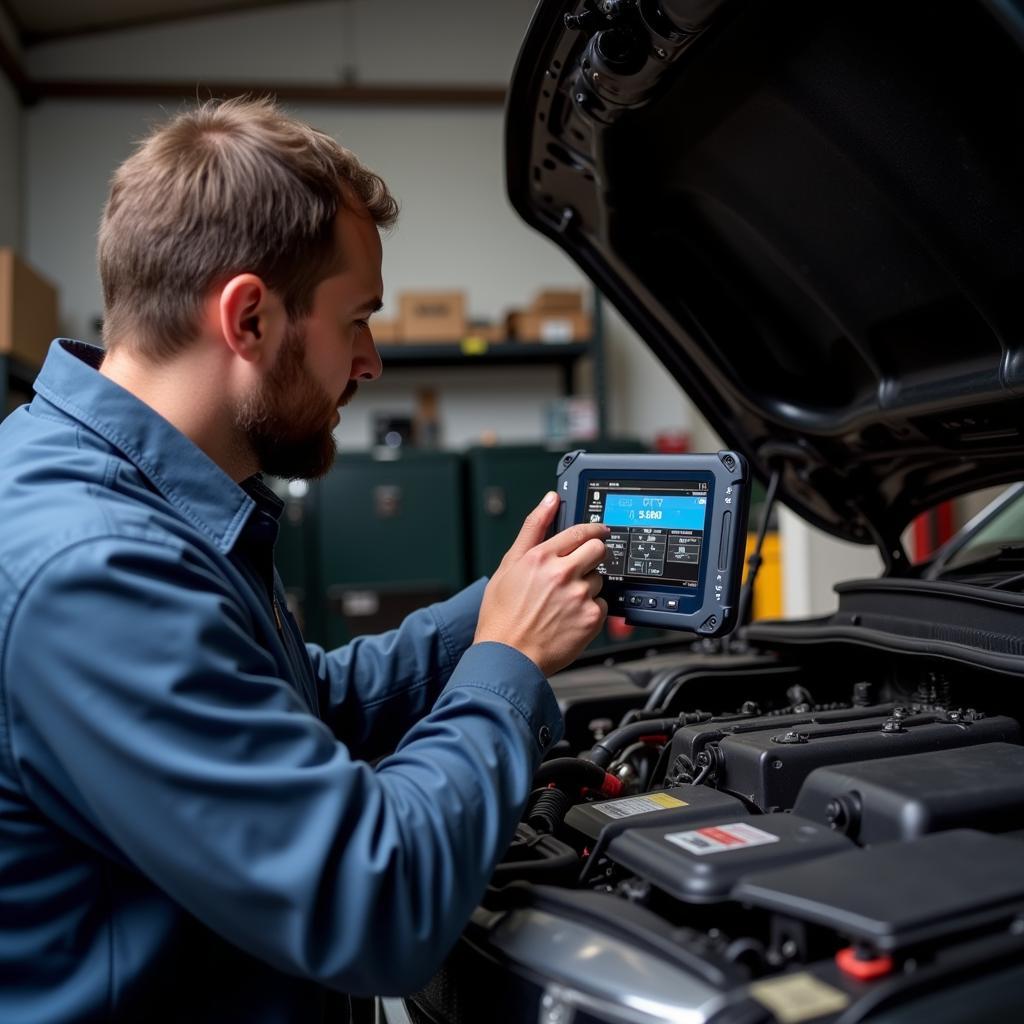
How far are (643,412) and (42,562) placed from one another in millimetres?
5101

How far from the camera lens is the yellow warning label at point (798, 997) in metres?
0.64

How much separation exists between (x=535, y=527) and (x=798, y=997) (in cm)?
60

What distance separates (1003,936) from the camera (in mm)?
699

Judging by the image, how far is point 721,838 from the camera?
0.86 meters

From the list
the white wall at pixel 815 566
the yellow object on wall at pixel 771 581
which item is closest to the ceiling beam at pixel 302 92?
the yellow object on wall at pixel 771 581

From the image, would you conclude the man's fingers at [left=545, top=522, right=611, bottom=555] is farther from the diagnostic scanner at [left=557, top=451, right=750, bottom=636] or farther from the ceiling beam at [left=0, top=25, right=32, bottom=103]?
the ceiling beam at [left=0, top=25, right=32, bottom=103]

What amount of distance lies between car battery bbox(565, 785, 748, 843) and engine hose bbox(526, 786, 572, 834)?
0.02 m

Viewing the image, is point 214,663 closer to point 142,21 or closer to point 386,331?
point 386,331

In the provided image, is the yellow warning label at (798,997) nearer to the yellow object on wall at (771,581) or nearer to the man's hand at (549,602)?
the man's hand at (549,602)

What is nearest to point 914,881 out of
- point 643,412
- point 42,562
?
point 42,562

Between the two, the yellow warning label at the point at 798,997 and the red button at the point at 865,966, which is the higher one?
the red button at the point at 865,966

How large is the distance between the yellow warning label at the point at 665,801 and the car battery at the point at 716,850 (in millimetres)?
70

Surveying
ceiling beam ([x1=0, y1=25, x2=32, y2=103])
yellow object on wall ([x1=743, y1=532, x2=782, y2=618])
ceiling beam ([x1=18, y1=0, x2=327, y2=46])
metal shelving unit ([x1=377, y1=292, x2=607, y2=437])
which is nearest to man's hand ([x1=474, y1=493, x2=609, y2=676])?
yellow object on wall ([x1=743, y1=532, x2=782, y2=618])

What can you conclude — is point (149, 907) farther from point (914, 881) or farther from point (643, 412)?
point (643, 412)
